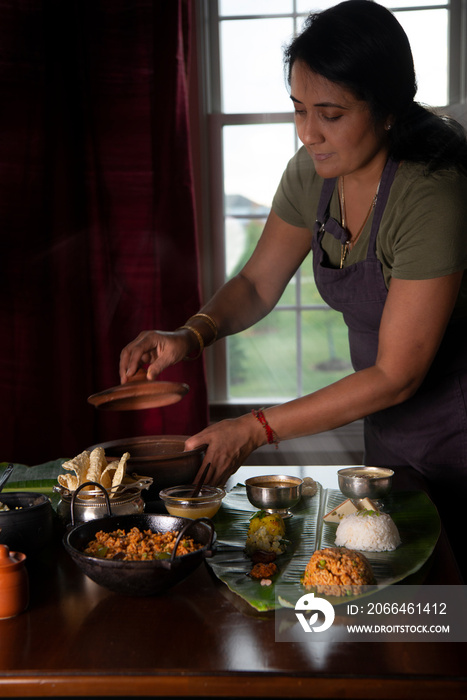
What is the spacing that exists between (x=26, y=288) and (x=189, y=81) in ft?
3.99

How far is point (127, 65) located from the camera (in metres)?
2.88

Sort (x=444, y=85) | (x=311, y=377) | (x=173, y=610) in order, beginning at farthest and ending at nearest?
(x=311, y=377) → (x=444, y=85) → (x=173, y=610)

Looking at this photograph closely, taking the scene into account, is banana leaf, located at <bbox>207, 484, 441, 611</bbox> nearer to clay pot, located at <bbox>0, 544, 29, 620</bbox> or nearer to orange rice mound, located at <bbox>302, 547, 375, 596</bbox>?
orange rice mound, located at <bbox>302, 547, 375, 596</bbox>

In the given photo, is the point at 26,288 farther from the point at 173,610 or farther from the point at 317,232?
the point at 173,610

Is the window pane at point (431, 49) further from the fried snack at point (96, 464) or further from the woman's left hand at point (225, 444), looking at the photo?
A: the fried snack at point (96, 464)

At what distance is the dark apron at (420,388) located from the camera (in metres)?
1.82

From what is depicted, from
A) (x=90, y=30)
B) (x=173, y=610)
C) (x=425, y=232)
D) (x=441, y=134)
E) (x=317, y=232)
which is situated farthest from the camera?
(x=90, y=30)

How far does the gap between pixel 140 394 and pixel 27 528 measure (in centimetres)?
50

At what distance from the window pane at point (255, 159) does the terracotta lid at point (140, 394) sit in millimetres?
1792

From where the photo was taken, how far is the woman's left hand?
1567 millimetres

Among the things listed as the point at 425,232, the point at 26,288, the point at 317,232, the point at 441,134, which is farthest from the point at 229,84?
the point at 425,232

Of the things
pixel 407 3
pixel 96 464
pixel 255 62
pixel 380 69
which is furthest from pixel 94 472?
pixel 407 3

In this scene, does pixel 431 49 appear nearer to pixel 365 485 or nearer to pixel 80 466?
pixel 365 485

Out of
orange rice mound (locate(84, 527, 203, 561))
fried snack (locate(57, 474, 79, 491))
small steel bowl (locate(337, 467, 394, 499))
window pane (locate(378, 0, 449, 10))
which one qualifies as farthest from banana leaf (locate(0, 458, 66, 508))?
window pane (locate(378, 0, 449, 10))
